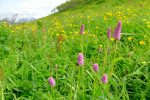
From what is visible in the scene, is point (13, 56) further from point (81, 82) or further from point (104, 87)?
point (104, 87)

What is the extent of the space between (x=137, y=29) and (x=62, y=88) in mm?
2711

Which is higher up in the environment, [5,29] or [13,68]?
[5,29]

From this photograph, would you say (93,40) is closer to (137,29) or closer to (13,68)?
(137,29)

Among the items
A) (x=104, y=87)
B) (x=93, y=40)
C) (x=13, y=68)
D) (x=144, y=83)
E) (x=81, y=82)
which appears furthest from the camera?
(x=93, y=40)

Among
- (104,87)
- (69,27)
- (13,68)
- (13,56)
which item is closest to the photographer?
(104,87)

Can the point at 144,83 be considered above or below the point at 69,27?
below

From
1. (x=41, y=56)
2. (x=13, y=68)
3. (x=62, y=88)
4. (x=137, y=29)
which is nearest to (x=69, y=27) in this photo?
(x=137, y=29)

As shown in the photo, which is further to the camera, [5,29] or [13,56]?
[5,29]

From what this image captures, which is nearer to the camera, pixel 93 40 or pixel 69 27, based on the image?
pixel 93 40

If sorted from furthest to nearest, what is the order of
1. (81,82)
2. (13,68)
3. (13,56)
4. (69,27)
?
(69,27), (13,56), (13,68), (81,82)

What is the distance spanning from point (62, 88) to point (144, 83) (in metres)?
0.77

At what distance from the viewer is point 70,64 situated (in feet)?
12.9

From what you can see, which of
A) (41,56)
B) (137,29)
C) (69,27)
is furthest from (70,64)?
(69,27)

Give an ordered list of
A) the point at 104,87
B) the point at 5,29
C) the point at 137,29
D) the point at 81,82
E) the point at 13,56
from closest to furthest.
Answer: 1. the point at 104,87
2. the point at 81,82
3. the point at 13,56
4. the point at 137,29
5. the point at 5,29
